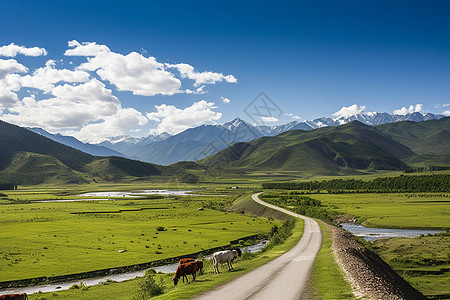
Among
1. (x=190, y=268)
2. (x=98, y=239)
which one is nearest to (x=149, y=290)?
(x=190, y=268)

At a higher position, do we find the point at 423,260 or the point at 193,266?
the point at 193,266

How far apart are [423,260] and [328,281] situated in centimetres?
3767

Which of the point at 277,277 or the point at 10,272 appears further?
the point at 10,272

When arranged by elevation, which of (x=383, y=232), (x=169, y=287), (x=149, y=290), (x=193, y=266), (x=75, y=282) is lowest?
(x=383, y=232)

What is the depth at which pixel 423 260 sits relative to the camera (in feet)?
173

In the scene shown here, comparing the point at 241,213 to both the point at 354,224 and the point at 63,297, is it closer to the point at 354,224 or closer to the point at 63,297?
the point at 354,224

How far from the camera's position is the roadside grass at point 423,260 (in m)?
40.6

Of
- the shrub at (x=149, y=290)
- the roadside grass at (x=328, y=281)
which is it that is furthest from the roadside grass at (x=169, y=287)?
the roadside grass at (x=328, y=281)

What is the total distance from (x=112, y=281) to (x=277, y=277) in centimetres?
2940

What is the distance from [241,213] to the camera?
13888 cm

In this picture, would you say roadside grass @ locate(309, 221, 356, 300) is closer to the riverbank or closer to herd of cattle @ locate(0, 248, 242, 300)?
herd of cattle @ locate(0, 248, 242, 300)

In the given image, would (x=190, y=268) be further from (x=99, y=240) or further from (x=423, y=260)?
(x=99, y=240)

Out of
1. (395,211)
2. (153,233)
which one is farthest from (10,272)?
(395,211)

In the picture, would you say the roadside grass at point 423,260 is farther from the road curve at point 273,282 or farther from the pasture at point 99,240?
the pasture at point 99,240
